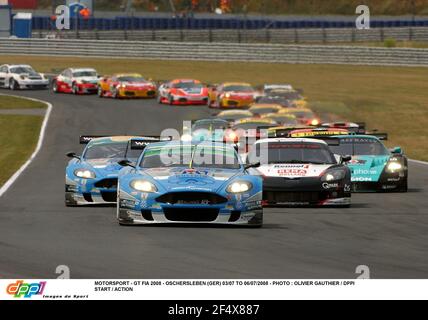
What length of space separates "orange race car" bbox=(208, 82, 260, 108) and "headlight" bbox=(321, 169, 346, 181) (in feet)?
100.0

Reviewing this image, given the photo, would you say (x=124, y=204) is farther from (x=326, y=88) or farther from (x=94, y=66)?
(x=94, y=66)

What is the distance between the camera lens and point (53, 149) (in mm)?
34375

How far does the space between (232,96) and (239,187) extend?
34.0m

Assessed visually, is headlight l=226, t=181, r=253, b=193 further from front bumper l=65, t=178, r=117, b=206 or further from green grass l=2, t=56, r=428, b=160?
green grass l=2, t=56, r=428, b=160

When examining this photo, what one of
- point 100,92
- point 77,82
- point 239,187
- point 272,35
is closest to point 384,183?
point 239,187

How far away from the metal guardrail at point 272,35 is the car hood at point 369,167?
5743cm

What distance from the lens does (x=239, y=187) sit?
1563cm

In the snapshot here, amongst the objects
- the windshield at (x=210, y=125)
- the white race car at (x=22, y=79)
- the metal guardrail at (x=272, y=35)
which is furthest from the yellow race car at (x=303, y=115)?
the metal guardrail at (x=272, y=35)

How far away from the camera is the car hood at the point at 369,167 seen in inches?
867

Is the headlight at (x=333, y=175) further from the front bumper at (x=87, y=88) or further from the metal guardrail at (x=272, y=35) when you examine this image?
the metal guardrail at (x=272, y=35)

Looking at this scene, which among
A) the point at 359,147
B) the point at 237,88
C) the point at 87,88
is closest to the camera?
the point at 359,147

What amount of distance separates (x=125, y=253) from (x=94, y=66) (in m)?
58.0

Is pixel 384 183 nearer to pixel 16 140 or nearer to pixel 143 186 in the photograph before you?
pixel 143 186
